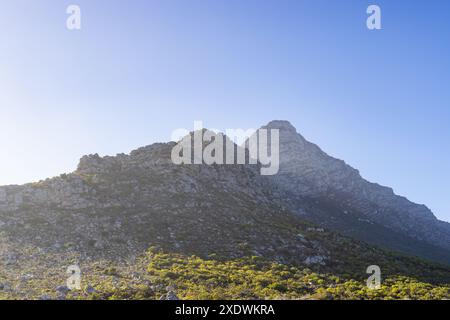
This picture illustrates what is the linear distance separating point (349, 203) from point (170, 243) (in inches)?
4801

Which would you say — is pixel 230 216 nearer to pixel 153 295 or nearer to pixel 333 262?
pixel 333 262

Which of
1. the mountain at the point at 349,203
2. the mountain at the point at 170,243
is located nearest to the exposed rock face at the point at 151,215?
the mountain at the point at 170,243

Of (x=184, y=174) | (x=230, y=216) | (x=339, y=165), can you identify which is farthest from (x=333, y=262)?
(x=339, y=165)

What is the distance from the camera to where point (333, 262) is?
5734 centimetres

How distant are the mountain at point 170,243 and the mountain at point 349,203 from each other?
61.7 metres

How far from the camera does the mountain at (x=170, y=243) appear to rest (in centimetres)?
4256

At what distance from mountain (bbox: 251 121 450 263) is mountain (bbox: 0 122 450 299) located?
202 ft

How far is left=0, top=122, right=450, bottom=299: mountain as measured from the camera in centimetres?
4256

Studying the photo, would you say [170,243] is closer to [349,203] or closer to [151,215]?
[151,215]

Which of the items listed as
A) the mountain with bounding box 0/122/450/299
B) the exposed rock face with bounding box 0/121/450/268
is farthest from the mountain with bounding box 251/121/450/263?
the mountain with bounding box 0/122/450/299

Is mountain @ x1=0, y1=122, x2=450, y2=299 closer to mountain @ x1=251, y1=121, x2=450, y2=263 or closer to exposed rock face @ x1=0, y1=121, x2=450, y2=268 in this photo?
exposed rock face @ x1=0, y1=121, x2=450, y2=268

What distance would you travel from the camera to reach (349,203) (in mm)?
166500
